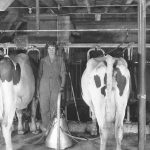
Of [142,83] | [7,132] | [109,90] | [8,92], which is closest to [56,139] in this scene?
[7,132]

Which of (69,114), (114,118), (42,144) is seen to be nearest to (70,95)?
(69,114)

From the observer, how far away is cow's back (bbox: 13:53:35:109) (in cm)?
586

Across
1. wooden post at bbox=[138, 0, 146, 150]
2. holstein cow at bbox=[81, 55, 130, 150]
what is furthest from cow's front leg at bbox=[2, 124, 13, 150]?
wooden post at bbox=[138, 0, 146, 150]

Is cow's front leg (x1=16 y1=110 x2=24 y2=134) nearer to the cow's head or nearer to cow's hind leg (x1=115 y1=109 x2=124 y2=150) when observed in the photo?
the cow's head

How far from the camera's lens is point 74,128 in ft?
21.2

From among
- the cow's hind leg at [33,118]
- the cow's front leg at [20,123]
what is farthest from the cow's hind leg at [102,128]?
the cow's front leg at [20,123]

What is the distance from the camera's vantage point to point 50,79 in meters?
5.83

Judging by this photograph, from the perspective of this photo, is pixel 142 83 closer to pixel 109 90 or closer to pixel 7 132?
pixel 109 90

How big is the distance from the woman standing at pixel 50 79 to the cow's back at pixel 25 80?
0.25m

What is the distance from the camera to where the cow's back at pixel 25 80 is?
231 inches

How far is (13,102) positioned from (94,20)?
5716 mm

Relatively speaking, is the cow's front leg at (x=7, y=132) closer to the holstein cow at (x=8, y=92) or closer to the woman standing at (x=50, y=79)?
the holstein cow at (x=8, y=92)

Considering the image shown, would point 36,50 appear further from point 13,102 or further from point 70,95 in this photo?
point 13,102

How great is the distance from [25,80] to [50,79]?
510mm
